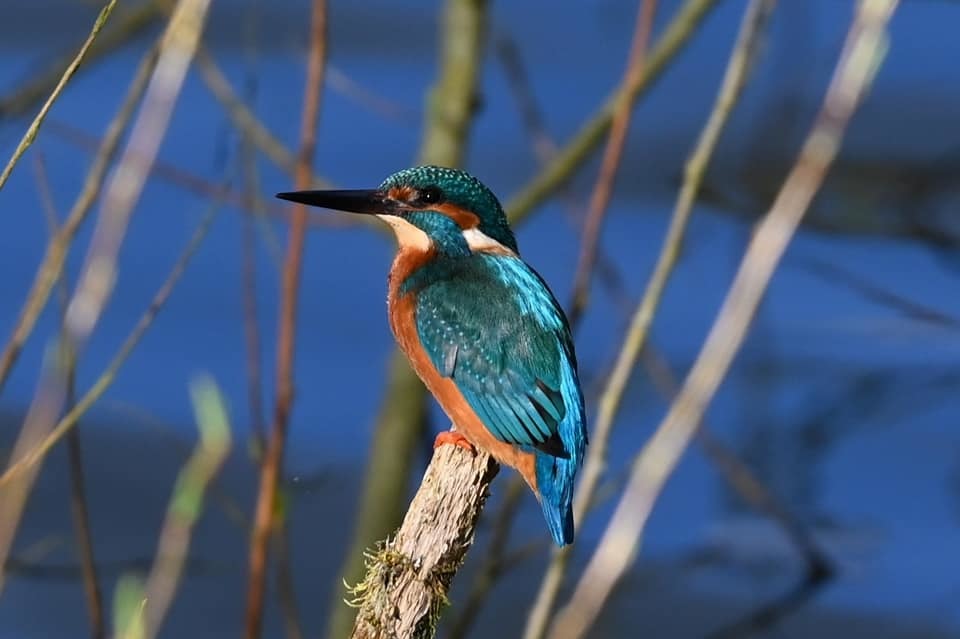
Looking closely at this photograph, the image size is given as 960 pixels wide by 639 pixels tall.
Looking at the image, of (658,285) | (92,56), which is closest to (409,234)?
(658,285)

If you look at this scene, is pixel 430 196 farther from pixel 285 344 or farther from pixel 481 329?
pixel 285 344

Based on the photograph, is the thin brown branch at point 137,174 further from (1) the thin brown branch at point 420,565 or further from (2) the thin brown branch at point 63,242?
(1) the thin brown branch at point 420,565

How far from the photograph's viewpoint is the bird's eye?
243 cm

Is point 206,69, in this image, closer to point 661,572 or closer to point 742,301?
point 742,301

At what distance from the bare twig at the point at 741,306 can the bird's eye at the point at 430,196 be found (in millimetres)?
1212

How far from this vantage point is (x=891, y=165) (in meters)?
4.11

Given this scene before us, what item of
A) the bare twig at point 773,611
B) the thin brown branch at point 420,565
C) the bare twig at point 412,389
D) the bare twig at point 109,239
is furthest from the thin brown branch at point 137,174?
the bare twig at point 773,611

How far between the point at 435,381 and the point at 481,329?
0.40ft

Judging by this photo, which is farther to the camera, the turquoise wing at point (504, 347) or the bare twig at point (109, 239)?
the turquoise wing at point (504, 347)

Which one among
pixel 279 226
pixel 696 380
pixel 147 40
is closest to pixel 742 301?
pixel 696 380

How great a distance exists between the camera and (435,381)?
2270 millimetres

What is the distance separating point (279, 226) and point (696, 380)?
2.87 m

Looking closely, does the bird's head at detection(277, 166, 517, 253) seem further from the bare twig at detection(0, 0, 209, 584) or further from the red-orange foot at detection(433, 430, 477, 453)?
the bare twig at detection(0, 0, 209, 584)

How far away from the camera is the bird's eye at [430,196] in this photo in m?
2.43
